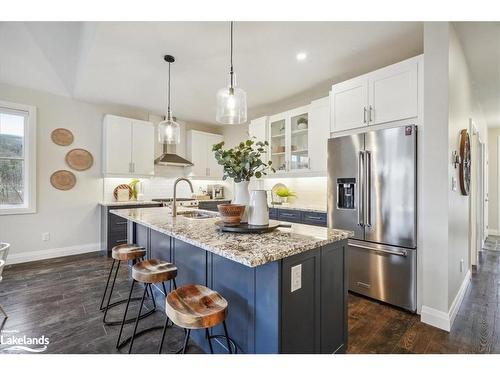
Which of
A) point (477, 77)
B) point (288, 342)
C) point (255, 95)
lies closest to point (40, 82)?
point (255, 95)

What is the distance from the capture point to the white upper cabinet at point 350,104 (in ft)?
9.21

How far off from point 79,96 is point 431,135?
4.92 metres

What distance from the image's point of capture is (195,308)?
1.36 m

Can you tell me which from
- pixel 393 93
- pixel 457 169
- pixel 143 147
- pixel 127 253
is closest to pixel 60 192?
pixel 143 147

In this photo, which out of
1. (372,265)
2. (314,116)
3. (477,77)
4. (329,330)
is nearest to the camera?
(329,330)

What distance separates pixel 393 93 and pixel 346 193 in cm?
111

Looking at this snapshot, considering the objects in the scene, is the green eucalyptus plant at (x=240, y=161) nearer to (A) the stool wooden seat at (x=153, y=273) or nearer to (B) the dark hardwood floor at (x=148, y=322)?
(A) the stool wooden seat at (x=153, y=273)

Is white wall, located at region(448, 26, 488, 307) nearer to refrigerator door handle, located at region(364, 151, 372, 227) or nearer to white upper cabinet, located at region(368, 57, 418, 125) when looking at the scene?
white upper cabinet, located at region(368, 57, 418, 125)


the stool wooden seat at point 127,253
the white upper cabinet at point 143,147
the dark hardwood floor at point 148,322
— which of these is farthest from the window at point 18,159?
the stool wooden seat at point 127,253

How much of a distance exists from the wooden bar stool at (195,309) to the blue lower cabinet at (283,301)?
6.7 inches

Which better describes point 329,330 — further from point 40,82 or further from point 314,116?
point 40,82

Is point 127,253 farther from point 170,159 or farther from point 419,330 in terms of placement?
point 170,159

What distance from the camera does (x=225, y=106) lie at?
224 cm

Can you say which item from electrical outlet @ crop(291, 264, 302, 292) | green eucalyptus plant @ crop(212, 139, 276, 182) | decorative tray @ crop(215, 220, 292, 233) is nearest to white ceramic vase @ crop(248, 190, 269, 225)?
decorative tray @ crop(215, 220, 292, 233)
